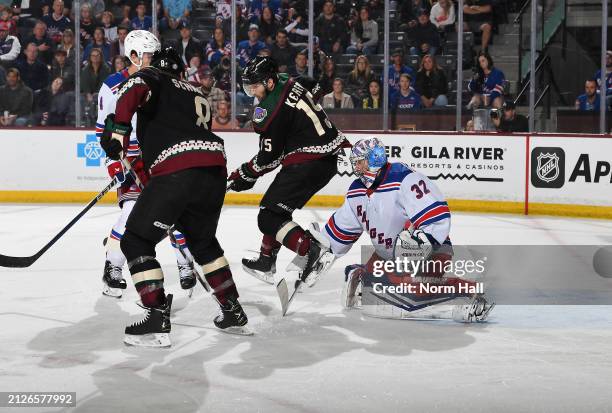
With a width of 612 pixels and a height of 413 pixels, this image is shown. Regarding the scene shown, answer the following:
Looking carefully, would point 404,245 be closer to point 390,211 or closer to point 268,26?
point 390,211

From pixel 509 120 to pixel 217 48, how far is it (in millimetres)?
2904

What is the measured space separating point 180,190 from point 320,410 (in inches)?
48.1

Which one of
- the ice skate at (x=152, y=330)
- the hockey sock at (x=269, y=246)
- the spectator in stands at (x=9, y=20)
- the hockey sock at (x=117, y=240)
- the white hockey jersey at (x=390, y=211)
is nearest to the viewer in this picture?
the ice skate at (x=152, y=330)

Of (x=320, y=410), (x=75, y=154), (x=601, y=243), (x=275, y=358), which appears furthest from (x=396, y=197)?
(x=75, y=154)

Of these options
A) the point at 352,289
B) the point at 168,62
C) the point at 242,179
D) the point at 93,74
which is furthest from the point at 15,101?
the point at 168,62

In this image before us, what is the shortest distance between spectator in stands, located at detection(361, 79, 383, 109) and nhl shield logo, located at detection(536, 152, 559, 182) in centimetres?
166

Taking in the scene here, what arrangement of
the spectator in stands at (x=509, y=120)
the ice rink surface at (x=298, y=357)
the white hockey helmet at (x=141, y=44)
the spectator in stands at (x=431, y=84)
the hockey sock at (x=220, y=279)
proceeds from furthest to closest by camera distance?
the spectator in stands at (x=431, y=84)
the spectator in stands at (x=509, y=120)
the white hockey helmet at (x=141, y=44)
the hockey sock at (x=220, y=279)
the ice rink surface at (x=298, y=357)

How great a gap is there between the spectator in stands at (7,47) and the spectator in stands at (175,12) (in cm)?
147

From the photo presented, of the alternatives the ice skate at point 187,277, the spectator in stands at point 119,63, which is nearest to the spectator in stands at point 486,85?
the spectator in stands at point 119,63

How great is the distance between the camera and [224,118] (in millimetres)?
10156

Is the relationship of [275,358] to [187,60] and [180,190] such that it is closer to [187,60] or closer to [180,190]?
[180,190]

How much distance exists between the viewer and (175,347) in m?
4.32

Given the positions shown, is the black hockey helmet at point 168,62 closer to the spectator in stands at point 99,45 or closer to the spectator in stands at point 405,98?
the spectator in stands at point 405,98

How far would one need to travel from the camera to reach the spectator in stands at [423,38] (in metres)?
9.97
